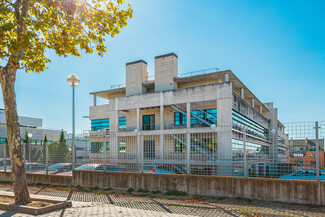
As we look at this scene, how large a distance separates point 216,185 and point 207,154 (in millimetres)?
1145

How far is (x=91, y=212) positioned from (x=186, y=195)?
12.8 feet

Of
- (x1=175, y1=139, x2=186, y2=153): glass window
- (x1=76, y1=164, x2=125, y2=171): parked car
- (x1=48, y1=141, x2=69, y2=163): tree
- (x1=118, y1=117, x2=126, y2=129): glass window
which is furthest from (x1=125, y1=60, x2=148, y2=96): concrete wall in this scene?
(x1=175, y1=139, x2=186, y2=153): glass window

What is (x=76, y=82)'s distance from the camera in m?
11.5

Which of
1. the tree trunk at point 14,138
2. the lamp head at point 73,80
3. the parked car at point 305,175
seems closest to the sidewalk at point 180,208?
the tree trunk at point 14,138

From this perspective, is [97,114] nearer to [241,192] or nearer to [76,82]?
[76,82]

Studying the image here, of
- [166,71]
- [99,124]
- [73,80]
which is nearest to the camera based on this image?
[73,80]

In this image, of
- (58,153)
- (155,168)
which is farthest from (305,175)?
(58,153)

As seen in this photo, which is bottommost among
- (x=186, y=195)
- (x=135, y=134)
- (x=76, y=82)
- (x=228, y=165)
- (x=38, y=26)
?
(x=186, y=195)

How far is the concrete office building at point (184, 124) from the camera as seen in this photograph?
9.41m

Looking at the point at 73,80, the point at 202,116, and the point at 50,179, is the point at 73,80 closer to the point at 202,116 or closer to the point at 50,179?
the point at 50,179

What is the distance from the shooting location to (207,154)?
31.4 ft

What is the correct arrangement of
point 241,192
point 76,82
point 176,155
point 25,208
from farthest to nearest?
point 76,82, point 176,155, point 241,192, point 25,208

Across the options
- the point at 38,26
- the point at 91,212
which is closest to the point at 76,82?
the point at 38,26

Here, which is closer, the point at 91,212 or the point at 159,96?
the point at 91,212
